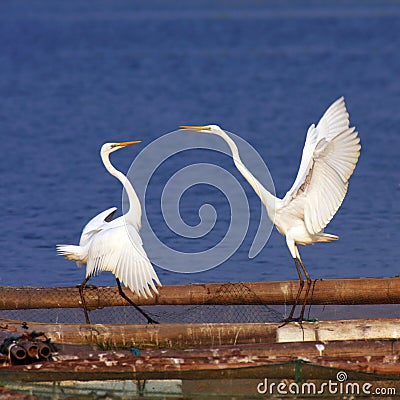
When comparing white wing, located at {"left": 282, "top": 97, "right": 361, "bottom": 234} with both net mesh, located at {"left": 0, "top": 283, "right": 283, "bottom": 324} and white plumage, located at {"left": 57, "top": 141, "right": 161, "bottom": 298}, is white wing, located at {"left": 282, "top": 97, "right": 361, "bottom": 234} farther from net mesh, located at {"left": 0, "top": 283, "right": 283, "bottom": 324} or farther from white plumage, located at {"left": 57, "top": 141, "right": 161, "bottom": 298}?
white plumage, located at {"left": 57, "top": 141, "right": 161, "bottom": 298}

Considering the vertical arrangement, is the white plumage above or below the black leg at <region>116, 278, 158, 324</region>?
above

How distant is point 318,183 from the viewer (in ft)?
26.9

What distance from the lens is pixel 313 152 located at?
7992mm

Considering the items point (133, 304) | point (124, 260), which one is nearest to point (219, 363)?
point (124, 260)

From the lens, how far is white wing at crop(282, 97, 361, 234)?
8.00 meters

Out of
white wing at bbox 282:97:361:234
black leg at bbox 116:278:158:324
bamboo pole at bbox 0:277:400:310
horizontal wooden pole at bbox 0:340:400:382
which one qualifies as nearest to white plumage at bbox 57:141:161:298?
black leg at bbox 116:278:158:324

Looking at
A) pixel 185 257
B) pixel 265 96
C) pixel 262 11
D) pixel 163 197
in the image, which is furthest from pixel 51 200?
pixel 262 11

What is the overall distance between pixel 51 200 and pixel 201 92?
10.4m

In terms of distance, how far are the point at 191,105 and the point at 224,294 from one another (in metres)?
13.5

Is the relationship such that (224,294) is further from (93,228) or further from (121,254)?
(93,228)

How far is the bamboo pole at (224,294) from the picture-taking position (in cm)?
847

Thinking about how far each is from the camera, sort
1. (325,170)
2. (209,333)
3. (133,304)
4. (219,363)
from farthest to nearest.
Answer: (133,304) < (325,170) < (209,333) < (219,363)

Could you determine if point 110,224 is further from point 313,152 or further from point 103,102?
point 103,102

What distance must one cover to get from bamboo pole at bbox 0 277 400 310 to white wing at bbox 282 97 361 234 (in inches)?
22.9
